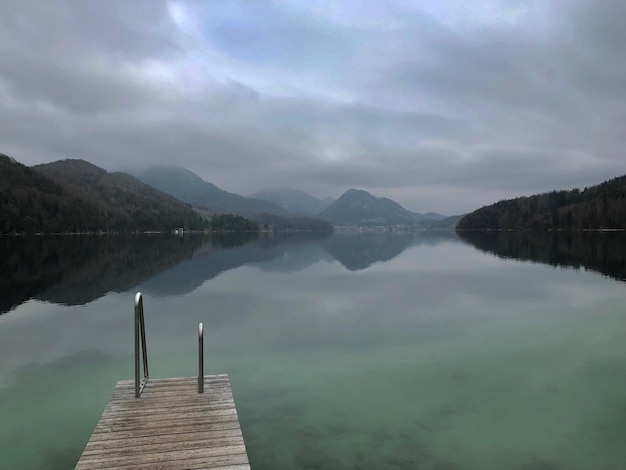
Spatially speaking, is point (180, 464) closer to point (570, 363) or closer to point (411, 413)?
point (411, 413)

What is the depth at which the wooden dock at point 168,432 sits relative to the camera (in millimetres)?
7691

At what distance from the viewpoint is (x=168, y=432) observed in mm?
8844

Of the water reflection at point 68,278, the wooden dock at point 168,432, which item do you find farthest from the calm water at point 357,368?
the wooden dock at point 168,432

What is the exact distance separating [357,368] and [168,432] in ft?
33.8

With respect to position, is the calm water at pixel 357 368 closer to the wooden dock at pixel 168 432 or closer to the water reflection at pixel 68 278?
the water reflection at pixel 68 278

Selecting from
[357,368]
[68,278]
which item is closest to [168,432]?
[357,368]

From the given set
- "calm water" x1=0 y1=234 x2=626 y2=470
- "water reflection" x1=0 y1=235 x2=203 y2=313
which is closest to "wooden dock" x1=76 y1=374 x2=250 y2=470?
"calm water" x1=0 y1=234 x2=626 y2=470

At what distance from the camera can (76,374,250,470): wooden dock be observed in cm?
769

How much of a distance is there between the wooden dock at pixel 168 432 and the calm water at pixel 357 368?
5.93 feet

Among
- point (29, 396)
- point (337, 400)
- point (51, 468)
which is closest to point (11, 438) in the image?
point (51, 468)

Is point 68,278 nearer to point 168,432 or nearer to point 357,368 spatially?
point 357,368

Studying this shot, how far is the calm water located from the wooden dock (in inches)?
71.2

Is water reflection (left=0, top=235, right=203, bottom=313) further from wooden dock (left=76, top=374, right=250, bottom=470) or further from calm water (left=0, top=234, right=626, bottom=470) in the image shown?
wooden dock (left=76, top=374, right=250, bottom=470)

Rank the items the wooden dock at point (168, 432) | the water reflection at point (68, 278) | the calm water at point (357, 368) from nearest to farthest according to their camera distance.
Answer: the wooden dock at point (168, 432) → the calm water at point (357, 368) → the water reflection at point (68, 278)
